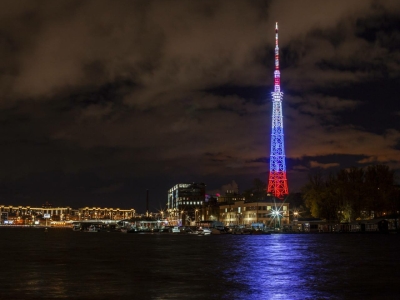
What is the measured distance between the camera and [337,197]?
388ft

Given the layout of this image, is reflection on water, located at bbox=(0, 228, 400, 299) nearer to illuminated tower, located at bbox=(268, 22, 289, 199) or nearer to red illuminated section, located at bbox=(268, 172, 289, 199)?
illuminated tower, located at bbox=(268, 22, 289, 199)

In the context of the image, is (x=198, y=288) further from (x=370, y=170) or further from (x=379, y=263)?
(x=370, y=170)

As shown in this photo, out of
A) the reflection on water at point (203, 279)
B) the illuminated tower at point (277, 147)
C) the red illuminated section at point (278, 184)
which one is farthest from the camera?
the red illuminated section at point (278, 184)

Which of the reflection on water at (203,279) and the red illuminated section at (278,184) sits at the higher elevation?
the red illuminated section at (278,184)

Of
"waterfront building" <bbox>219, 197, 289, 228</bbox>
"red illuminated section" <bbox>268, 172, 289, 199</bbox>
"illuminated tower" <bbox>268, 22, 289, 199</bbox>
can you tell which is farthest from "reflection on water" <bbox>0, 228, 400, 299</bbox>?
"red illuminated section" <bbox>268, 172, 289, 199</bbox>

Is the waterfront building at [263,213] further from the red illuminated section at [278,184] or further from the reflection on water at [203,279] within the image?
the reflection on water at [203,279]

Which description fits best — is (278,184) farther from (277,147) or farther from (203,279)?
(203,279)

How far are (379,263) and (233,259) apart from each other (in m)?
11.3

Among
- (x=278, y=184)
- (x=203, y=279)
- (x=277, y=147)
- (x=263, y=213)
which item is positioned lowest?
(x=203, y=279)

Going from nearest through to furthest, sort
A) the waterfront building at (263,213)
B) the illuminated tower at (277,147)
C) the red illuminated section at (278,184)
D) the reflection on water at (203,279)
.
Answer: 1. the reflection on water at (203,279)
2. the illuminated tower at (277,147)
3. the waterfront building at (263,213)
4. the red illuminated section at (278,184)

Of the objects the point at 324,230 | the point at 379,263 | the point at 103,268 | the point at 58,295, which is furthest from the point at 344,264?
the point at 324,230

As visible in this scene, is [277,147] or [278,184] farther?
[278,184]

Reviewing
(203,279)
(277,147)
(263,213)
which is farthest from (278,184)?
(203,279)

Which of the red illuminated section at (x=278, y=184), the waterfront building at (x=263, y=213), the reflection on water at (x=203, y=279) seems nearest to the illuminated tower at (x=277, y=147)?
the red illuminated section at (x=278, y=184)
